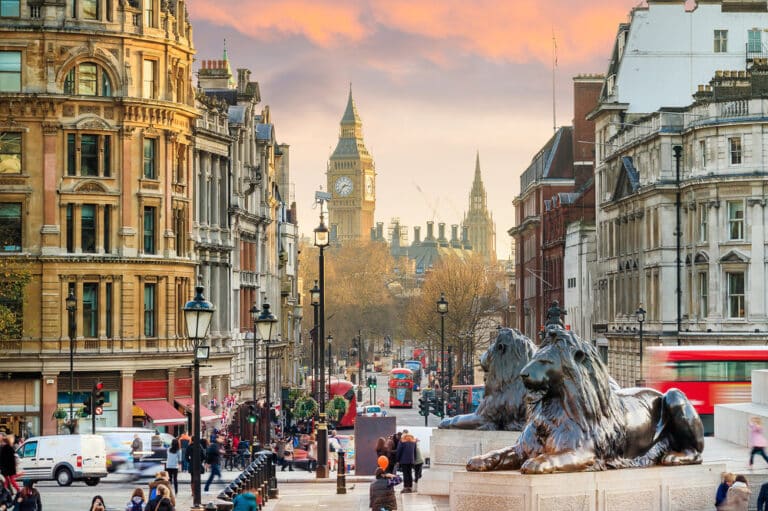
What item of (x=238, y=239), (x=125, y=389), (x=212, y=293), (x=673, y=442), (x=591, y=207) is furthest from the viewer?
(x=591, y=207)

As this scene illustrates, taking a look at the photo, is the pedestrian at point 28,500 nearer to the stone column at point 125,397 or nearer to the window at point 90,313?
the window at point 90,313

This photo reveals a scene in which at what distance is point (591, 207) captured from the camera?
391ft

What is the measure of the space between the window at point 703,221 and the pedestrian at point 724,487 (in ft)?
204

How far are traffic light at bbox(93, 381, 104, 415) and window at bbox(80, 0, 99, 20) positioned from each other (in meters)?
13.2

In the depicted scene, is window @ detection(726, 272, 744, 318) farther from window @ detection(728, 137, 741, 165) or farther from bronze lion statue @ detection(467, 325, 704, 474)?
bronze lion statue @ detection(467, 325, 704, 474)

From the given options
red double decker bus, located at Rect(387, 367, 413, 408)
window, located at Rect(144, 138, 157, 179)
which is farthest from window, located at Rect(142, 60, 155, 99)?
red double decker bus, located at Rect(387, 367, 413, 408)

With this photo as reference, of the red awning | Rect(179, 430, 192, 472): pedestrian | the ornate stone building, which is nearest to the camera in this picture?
Rect(179, 430, 192, 472): pedestrian

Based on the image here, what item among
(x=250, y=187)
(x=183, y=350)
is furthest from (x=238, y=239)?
(x=183, y=350)

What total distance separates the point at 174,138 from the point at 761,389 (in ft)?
126

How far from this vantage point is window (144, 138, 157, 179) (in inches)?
2682

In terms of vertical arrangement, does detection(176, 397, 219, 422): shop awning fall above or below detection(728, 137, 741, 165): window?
below

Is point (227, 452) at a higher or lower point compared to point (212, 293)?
lower

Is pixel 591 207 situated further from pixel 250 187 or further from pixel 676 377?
pixel 676 377

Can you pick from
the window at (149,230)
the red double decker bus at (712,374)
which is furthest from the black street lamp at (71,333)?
the red double decker bus at (712,374)
